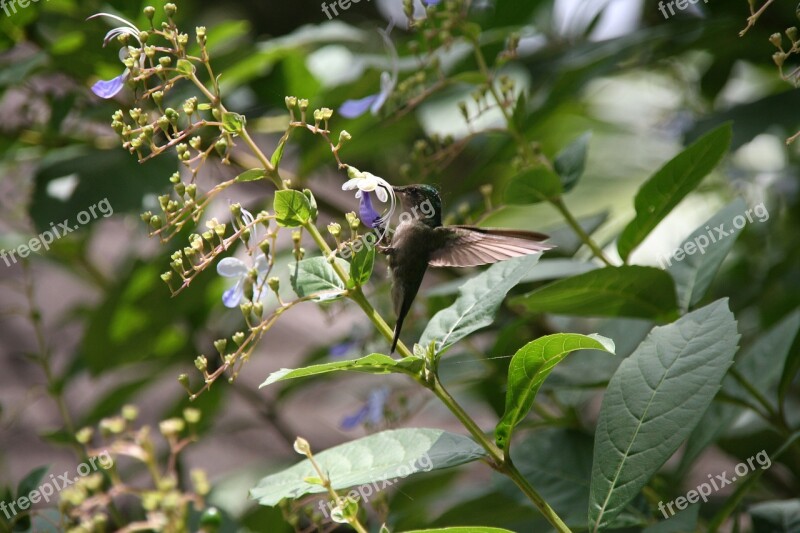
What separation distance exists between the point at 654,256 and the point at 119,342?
1.33m

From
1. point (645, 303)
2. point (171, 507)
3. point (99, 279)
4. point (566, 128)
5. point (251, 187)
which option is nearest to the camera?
point (171, 507)

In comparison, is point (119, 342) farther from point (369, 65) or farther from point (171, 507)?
point (171, 507)

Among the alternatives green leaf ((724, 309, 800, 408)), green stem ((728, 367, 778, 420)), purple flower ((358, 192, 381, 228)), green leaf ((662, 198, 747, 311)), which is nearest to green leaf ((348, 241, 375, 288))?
purple flower ((358, 192, 381, 228))

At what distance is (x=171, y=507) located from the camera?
0.88m

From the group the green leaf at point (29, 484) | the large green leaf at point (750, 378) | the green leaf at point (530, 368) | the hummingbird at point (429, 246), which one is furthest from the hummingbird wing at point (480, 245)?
the green leaf at point (29, 484)

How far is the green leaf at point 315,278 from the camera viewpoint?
3.35ft

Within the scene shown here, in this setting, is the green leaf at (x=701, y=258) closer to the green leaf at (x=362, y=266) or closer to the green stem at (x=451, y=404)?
the green stem at (x=451, y=404)

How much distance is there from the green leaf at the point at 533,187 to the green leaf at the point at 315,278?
400 mm

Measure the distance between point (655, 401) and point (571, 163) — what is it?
48 centimetres

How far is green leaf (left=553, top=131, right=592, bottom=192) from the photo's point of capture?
1406 mm

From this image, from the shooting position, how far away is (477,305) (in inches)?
42.8

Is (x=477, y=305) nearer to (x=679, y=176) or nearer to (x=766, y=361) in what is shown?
(x=679, y=176)

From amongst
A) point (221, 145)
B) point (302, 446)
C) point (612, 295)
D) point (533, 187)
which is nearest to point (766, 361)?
point (612, 295)

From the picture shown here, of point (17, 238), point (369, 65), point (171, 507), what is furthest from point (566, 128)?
point (171, 507)
